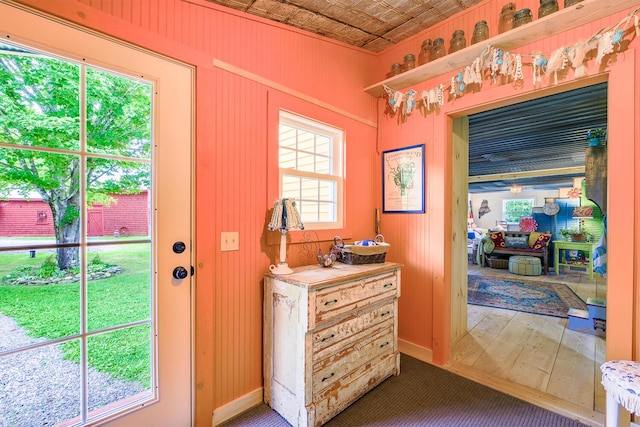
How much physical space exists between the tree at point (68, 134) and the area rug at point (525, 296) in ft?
14.5

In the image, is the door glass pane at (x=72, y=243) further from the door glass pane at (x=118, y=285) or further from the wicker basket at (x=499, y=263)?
the wicker basket at (x=499, y=263)

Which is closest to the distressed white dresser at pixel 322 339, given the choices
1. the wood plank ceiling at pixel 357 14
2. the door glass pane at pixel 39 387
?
the door glass pane at pixel 39 387

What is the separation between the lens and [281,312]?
1722 mm

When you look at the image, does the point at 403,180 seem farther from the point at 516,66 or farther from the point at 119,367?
the point at 119,367

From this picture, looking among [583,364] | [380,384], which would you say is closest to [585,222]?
[583,364]

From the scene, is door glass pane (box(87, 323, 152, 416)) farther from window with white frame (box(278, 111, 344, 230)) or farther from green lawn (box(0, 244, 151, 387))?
window with white frame (box(278, 111, 344, 230))

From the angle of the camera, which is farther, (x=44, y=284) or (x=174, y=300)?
(x=174, y=300)

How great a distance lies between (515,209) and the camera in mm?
10586

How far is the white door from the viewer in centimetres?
117

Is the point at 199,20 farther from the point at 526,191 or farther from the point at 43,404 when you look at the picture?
the point at 526,191

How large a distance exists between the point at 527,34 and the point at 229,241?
239 centimetres

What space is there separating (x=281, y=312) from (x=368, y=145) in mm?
1778

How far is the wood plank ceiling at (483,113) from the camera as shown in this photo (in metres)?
1.91

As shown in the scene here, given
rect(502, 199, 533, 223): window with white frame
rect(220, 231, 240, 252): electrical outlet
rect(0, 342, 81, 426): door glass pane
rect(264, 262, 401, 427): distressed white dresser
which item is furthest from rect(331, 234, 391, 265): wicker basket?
rect(502, 199, 533, 223): window with white frame
